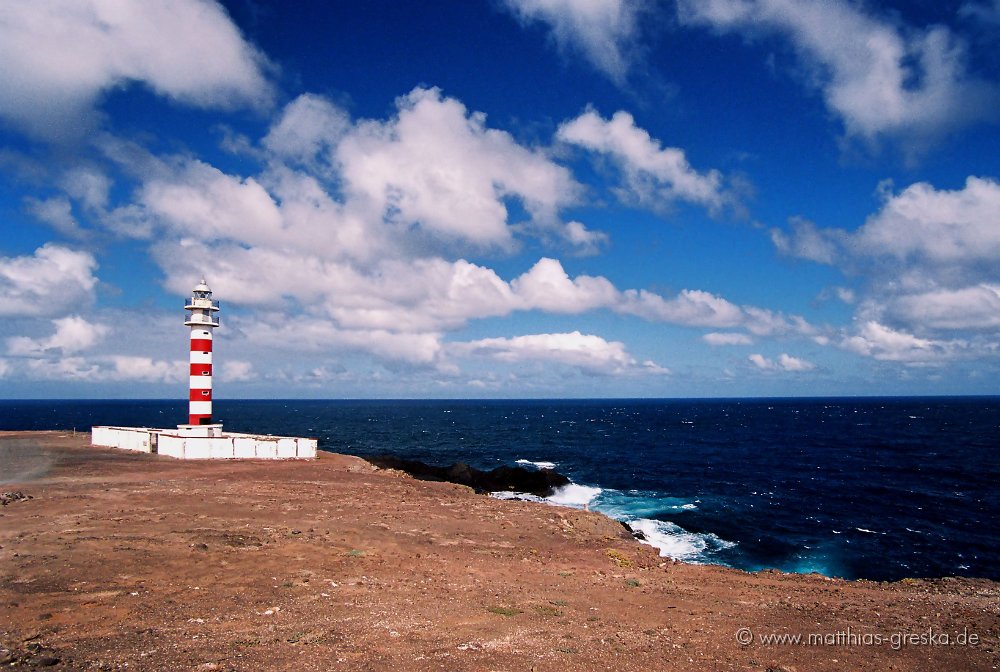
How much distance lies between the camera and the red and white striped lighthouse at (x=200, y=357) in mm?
44656

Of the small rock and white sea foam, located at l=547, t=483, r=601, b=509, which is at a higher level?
the small rock

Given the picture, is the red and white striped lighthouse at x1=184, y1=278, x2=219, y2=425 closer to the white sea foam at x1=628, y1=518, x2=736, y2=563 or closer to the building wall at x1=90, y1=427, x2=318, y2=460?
the building wall at x1=90, y1=427, x2=318, y2=460

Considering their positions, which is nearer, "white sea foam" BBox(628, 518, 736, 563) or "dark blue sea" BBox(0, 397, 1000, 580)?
"white sea foam" BBox(628, 518, 736, 563)

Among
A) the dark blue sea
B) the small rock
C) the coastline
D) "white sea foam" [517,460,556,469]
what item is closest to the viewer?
the small rock

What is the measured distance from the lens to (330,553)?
63.0 feet

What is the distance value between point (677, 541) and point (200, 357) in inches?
1439

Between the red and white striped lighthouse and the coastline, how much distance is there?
17.4 metres

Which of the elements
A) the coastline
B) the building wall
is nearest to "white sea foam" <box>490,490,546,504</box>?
the building wall

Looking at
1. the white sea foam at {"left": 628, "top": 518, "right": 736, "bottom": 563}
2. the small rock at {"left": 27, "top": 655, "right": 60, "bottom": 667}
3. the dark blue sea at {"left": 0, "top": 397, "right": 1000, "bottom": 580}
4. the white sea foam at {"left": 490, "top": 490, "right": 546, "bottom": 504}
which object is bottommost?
the dark blue sea at {"left": 0, "top": 397, "right": 1000, "bottom": 580}

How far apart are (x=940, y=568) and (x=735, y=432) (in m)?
89.6

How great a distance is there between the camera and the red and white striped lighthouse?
44.7 m

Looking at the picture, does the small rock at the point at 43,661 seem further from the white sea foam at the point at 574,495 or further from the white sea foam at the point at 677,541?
the white sea foam at the point at 574,495

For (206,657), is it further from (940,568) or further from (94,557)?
(940,568)

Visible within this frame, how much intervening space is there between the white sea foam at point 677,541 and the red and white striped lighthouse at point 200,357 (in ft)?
107
